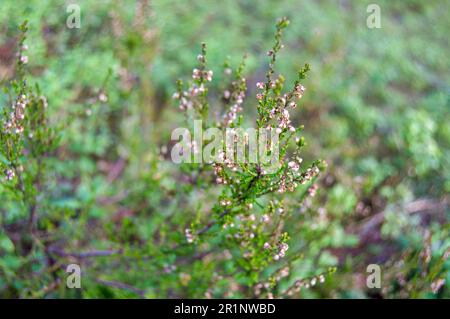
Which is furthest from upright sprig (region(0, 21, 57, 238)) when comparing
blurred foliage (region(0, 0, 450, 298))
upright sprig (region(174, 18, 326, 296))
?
upright sprig (region(174, 18, 326, 296))

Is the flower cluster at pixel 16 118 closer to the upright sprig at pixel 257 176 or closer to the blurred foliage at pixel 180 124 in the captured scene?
the blurred foliage at pixel 180 124

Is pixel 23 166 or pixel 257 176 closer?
pixel 257 176

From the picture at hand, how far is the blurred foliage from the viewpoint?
9.49ft

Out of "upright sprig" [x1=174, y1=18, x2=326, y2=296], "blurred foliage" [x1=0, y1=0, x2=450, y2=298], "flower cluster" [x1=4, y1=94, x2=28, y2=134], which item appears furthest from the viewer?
"blurred foliage" [x1=0, y1=0, x2=450, y2=298]

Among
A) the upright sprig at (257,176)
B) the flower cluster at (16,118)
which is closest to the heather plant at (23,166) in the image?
the flower cluster at (16,118)

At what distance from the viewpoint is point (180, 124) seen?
4.19 m

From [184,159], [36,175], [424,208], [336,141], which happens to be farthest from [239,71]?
[424,208]

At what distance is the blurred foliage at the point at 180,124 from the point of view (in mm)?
2893

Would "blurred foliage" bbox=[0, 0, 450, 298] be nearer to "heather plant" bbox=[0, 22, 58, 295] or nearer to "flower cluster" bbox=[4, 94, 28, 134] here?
"heather plant" bbox=[0, 22, 58, 295]

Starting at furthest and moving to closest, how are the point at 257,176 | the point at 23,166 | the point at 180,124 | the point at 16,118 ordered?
the point at 180,124, the point at 23,166, the point at 16,118, the point at 257,176

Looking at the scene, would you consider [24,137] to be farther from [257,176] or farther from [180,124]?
[180,124]

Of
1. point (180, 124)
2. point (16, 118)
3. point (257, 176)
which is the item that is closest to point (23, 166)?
point (16, 118)

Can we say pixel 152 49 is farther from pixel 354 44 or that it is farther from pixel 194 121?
pixel 354 44

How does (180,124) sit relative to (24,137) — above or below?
above
